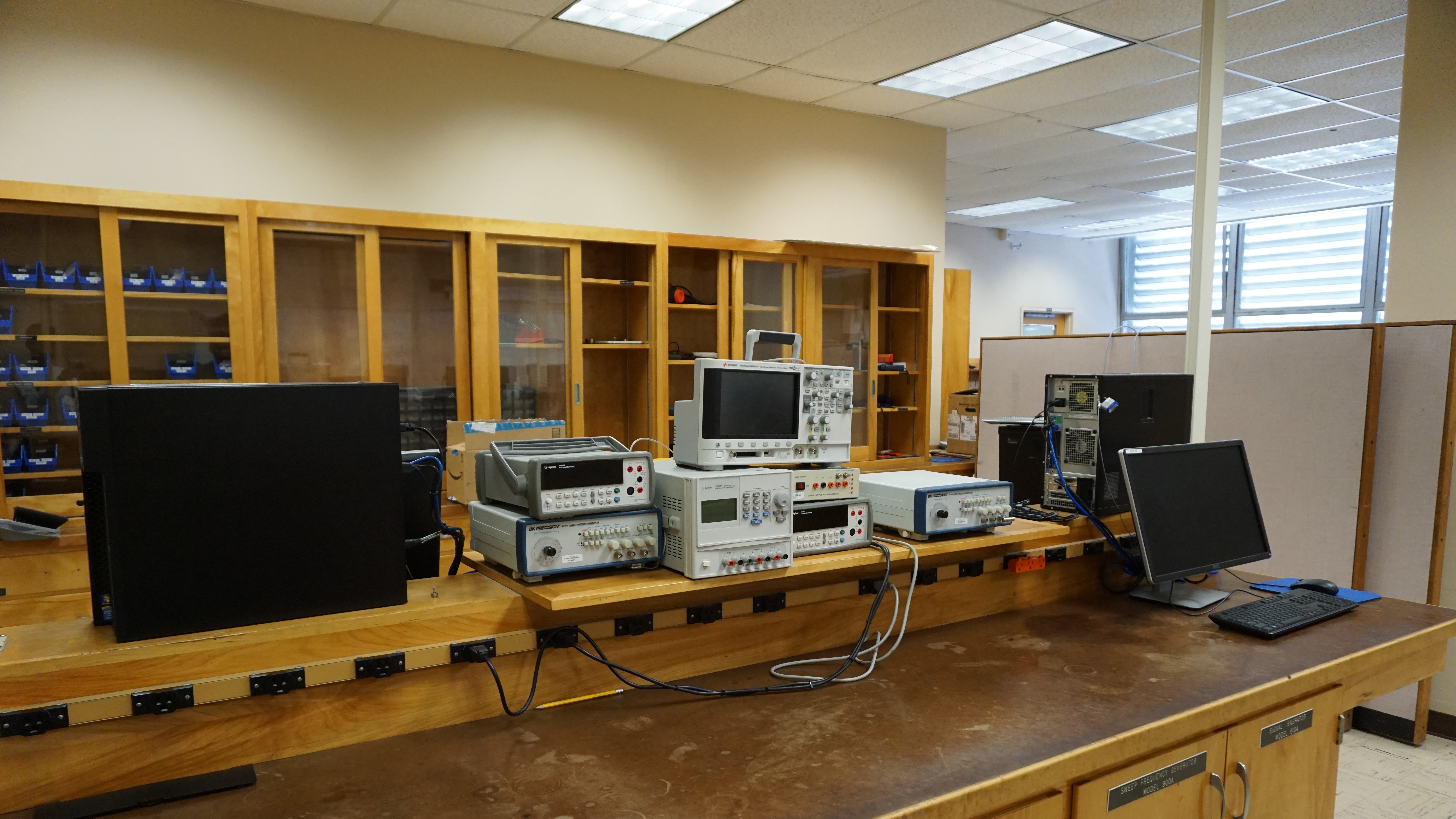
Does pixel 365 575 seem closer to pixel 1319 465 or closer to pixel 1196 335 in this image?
pixel 1196 335

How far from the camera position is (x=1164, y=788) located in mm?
1618

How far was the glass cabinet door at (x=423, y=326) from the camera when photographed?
12.5 feet

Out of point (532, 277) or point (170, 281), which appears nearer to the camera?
point (170, 281)

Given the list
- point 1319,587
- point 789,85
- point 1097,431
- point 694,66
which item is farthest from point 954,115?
point 1319,587

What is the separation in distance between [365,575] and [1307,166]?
7271 millimetres

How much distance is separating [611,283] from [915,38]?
186cm

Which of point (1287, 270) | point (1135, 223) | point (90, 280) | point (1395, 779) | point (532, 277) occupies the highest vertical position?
point (1135, 223)

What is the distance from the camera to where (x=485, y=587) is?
1641 mm

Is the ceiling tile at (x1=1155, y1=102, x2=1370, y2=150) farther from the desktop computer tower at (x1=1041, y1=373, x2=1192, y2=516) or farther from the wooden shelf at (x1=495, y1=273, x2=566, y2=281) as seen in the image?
the wooden shelf at (x1=495, y1=273, x2=566, y2=281)

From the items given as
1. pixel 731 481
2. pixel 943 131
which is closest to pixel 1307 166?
pixel 943 131

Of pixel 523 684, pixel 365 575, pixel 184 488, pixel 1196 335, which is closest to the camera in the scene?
pixel 184 488

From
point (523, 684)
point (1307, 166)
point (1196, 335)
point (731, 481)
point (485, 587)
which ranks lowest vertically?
point (523, 684)

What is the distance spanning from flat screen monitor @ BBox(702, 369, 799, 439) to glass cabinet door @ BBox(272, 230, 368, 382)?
250cm

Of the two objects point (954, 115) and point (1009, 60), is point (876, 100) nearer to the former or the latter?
point (954, 115)
